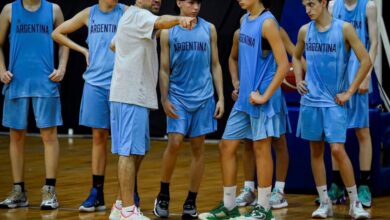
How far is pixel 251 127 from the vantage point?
648cm

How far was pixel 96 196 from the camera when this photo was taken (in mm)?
7098

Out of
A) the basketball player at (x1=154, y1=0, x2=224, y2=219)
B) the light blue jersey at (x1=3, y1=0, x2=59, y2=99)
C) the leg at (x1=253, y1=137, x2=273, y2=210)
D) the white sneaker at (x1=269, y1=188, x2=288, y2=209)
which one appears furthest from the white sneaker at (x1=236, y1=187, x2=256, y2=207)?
the light blue jersey at (x1=3, y1=0, x2=59, y2=99)

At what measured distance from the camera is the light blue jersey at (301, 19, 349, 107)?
6.84 m

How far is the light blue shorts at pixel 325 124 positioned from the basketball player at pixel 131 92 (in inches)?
48.0

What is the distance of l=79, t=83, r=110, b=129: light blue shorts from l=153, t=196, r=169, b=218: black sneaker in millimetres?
689

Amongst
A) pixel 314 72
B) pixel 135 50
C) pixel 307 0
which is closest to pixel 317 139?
pixel 314 72

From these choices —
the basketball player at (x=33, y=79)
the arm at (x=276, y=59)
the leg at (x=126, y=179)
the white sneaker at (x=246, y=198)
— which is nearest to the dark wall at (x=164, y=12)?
the white sneaker at (x=246, y=198)

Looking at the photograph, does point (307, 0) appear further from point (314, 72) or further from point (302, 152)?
point (302, 152)

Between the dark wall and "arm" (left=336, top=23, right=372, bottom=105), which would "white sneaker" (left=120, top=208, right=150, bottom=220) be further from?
the dark wall

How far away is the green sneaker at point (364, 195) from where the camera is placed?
7414mm

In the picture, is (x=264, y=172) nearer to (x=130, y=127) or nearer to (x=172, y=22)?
(x=130, y=127)

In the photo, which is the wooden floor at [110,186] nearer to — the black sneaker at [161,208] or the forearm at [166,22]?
the black sneaker at [161,208]

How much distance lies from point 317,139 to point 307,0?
974 millimetres

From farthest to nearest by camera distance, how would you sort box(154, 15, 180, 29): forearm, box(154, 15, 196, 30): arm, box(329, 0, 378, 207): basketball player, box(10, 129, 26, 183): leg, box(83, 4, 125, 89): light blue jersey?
box(329, 0, 378, 207): basketball player
box(10, 129, 26, 183): leg
box(83, 4, 125, 89): light blue jersey
box(154, 15, 180, 29): forearm
box(154, 15, 196, 30): arm
